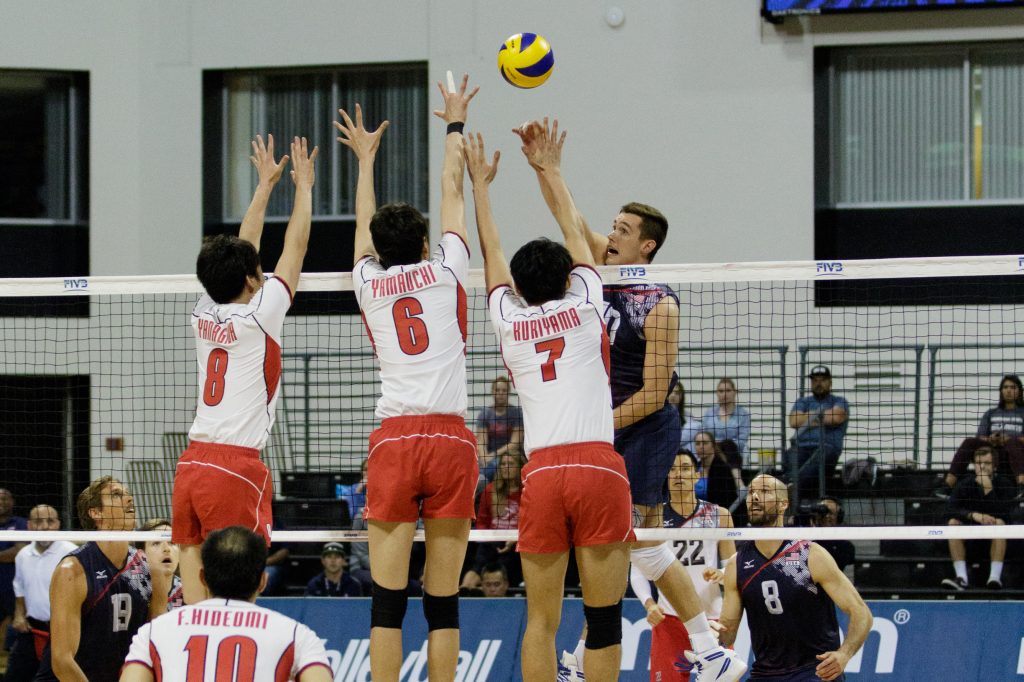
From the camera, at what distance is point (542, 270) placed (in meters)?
6.89

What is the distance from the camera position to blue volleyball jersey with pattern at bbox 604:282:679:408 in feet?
26.0

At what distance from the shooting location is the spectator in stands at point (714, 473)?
12.1 m

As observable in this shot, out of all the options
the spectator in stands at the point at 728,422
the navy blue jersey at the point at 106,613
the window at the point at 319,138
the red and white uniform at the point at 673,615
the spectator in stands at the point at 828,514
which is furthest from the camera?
the window at the point at 319,138

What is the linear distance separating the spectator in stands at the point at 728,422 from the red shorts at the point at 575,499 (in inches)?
244

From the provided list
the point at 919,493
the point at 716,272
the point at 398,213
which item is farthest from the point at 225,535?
the point at 919,493

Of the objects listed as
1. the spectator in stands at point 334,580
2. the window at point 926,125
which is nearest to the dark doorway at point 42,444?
the spectator in stands at point 334,580

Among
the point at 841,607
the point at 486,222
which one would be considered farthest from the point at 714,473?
the point at 486,222

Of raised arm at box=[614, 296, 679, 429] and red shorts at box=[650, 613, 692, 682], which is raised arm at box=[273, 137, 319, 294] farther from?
red shorts at box=[650, 613, 692, 682]

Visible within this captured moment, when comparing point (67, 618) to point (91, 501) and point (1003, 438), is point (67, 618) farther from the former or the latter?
point (1003, 438)

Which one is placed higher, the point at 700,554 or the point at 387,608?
the point at 387,608

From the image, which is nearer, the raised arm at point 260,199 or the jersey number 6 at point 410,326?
the jersey number 6 at point 410,326

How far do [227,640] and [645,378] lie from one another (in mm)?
3296

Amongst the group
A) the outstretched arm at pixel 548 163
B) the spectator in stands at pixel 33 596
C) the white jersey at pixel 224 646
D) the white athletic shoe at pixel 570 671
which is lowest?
the spectator in stands at pixel 33 596

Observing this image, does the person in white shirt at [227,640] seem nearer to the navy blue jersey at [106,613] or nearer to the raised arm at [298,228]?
the raised arm at [298,228]
